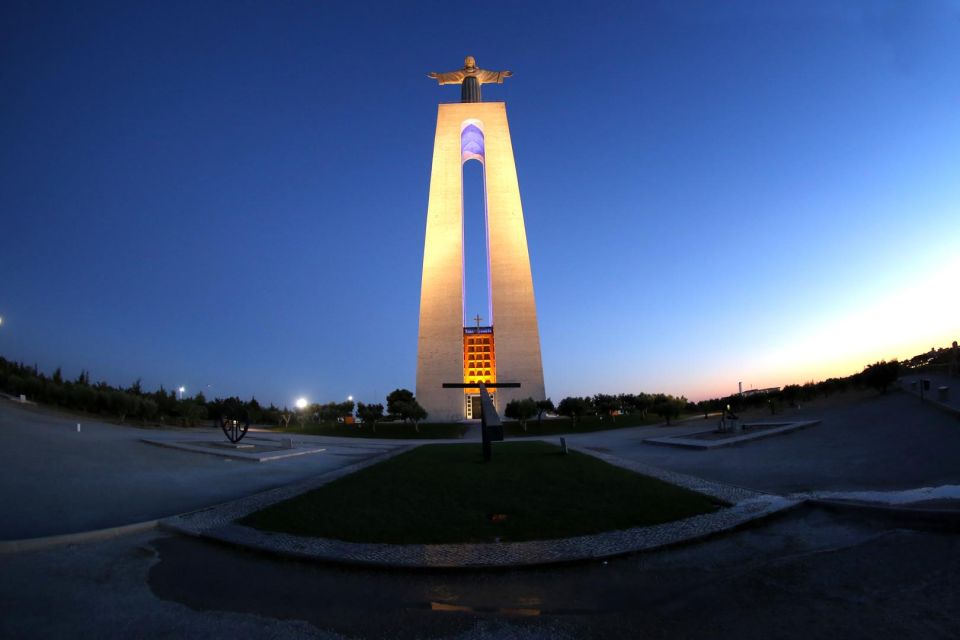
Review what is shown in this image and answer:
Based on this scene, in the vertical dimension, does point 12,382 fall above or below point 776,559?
above

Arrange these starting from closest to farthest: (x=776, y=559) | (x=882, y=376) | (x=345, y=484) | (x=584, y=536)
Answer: (x=776, y=559), (x=584, y=536), (x=345, y=484), (x=882, y=376)

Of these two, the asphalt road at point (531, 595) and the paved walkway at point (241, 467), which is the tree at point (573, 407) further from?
the asphalt road at point (531, 595)

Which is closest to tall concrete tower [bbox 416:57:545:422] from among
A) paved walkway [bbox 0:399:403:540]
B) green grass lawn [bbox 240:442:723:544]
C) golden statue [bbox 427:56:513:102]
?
golden statue [bbox 427:56:513:102]

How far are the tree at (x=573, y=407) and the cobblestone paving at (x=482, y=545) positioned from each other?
63.4 ft

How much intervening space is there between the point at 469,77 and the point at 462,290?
768 inches

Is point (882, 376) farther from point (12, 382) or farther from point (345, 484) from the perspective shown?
point (12, 382)

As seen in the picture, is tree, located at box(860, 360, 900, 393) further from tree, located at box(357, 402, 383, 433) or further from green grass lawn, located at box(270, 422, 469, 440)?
tree, located at box(357, 402, 383, 433)

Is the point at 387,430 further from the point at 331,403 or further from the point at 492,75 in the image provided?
the point at 492,75

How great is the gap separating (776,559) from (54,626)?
4.70 metres

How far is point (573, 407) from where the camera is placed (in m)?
24.6

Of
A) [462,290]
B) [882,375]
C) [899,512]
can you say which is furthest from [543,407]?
[899,512]

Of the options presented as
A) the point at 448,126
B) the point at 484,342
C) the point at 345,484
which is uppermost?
the point at 448,126

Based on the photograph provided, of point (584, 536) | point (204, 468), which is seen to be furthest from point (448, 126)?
point (584, 536)

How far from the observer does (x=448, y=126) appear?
1544 inches
